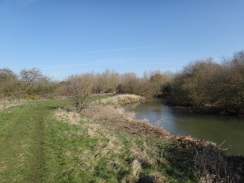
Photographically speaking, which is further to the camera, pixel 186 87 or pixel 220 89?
pixel 186 87

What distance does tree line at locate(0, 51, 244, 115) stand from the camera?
20.5m

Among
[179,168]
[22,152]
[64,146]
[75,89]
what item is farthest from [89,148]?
[75,89]

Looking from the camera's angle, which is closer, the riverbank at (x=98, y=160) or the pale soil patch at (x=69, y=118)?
the riverbank at (x=98, y=160)

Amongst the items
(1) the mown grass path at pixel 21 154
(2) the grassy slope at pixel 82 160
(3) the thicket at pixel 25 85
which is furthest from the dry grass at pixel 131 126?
(3) the thicket at pixel 25 85

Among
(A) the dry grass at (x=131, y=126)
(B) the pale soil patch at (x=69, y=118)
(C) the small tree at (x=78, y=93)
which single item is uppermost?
(C) the small tree at (x=78, y=93)

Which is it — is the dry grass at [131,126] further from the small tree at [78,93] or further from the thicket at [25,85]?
the thicket at [25,85]

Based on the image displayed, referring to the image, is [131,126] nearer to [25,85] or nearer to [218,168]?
[218,168]

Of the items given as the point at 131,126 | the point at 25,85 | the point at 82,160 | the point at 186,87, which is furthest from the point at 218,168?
the point at 25,85

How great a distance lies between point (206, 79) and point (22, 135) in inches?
950

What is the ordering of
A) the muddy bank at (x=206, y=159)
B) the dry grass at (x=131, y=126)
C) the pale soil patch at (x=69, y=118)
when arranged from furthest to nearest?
the pale soil patch at (x=69, y=118) < the dry grass at (x=131, y=126) < the muddy bank at (x=206, y=159)

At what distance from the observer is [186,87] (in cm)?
3022

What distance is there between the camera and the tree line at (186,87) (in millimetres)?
20469

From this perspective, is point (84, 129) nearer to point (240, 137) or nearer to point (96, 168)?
point (96, 168)

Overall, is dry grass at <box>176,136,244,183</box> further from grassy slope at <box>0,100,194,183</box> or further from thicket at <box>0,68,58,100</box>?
thicket at <box>0,68,58,100</box>
